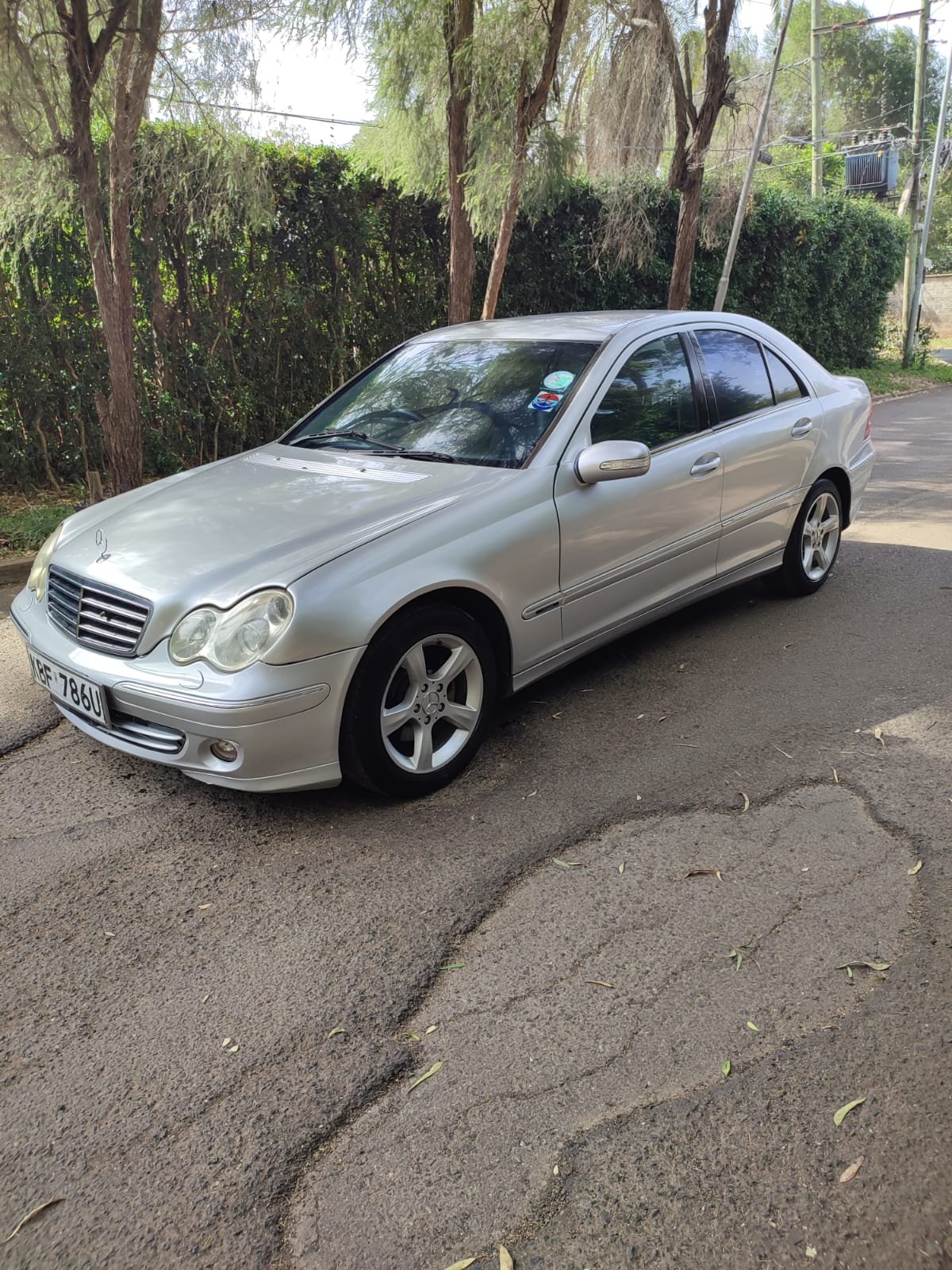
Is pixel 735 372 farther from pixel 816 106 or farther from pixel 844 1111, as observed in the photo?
pixel 816 106

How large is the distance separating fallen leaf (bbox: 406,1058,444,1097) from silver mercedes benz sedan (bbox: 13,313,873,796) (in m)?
1.15

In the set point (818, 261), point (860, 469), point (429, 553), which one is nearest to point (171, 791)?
point (429, 553)

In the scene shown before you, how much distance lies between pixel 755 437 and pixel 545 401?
134cm

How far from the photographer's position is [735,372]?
5.01m

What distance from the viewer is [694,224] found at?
13.5 meters

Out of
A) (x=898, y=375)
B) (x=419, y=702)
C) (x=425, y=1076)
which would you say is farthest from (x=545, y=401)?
(x=898, y=375)

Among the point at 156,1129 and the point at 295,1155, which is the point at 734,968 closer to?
the point at 295,1155

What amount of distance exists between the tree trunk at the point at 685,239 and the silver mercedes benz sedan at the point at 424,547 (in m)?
8.99

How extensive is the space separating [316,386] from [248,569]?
7.08m

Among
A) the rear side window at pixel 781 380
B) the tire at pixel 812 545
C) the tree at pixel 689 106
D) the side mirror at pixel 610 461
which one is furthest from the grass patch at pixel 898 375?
the side mirror at pixel 610 461

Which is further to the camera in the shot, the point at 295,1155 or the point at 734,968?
the point at 734,968

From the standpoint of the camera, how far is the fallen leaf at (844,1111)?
2197 millimetres

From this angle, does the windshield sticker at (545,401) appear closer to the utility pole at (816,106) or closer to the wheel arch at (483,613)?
the wheel arch at (483,613)

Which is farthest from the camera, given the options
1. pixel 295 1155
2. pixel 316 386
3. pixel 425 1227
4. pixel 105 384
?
pixel 316 386
